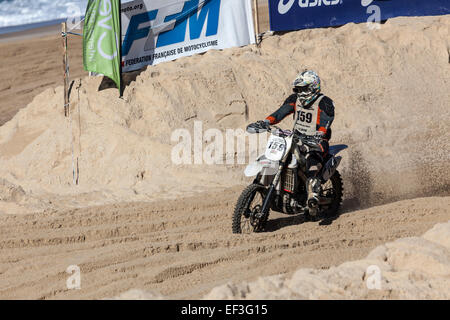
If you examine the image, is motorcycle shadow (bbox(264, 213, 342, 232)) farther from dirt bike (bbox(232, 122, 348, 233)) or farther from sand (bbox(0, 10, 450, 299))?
dirt bike (bbox(232, 122, 348, 233))

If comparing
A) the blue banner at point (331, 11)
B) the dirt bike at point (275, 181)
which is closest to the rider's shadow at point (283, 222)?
the dirt bike at point (275, 181)

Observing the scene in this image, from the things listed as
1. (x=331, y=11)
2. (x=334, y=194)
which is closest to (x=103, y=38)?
(x=331, y=11)

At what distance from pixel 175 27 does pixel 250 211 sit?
515 centimetres

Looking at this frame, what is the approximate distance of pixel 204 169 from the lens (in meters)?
9.57

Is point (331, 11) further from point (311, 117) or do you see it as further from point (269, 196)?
point (269, 196)

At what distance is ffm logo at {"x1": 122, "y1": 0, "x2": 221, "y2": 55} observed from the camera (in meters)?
11.0

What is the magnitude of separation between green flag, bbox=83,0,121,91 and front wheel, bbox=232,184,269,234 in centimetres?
417

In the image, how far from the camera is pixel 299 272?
17.1 ft

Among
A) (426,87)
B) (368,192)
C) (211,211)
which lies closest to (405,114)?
(426,87)

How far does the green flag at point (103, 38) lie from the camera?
10227 millimetres

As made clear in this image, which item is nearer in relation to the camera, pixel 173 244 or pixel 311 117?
pixel 173 244

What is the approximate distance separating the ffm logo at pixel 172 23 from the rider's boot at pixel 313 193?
484 centimetres

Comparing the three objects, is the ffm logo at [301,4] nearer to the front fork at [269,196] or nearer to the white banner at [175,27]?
the white banner at [175,27]
